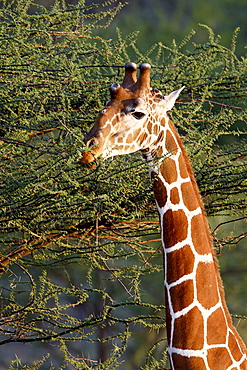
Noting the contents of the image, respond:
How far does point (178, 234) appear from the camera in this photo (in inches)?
107

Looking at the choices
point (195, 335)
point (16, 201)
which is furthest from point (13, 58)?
point (195, 335)

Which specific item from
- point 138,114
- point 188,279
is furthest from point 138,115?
point 188,279

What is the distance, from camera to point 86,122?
3.78m

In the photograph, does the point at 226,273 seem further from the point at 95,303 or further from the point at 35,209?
the point at 35,209

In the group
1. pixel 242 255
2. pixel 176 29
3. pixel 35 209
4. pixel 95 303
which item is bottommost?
pixel 35 209

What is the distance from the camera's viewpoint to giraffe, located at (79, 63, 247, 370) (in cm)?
266

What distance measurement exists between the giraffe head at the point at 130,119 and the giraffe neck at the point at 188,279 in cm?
8

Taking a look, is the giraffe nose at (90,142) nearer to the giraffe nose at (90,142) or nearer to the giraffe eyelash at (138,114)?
the giraffe nose at (90,142)

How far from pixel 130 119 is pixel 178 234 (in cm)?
51

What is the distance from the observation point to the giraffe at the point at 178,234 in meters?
2.66

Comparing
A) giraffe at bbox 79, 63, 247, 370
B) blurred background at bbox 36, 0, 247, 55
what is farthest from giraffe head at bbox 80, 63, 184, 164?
blurred background at bbox 36, 0, 247, 55

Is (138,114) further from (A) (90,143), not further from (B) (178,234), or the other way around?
(B) (178,234)

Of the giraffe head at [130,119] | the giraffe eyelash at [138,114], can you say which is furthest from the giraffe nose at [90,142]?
the giraffe eyelash at [138,114]

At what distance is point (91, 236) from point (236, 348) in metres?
1.57
